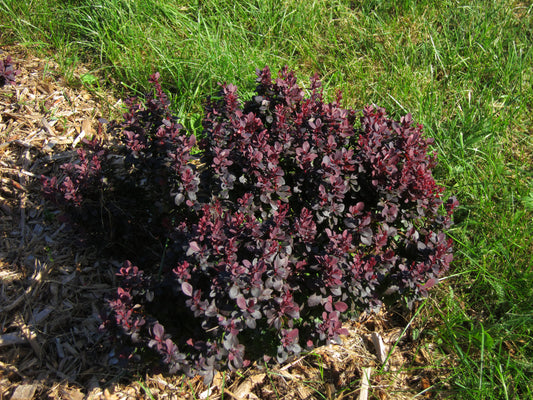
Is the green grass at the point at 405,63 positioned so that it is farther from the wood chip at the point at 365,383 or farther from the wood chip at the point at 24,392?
the wood chip at the point at 24,392

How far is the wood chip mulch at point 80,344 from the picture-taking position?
261cm

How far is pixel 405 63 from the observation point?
4164 millimetres

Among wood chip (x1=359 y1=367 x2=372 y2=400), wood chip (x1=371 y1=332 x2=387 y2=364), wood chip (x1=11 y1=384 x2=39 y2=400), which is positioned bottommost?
wood chip (x1=11 y1=384 x2=39 y2=400)

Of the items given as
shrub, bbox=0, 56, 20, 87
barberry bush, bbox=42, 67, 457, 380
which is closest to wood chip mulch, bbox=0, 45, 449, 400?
barberry bush, bbox=42, 67, 457, 380

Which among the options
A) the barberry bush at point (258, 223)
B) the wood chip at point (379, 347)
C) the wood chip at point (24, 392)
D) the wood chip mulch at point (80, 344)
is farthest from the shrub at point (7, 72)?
the wood chip at point (379, 347)

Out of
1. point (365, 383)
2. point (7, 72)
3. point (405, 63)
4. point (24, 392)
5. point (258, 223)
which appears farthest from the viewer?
point (405, 63)

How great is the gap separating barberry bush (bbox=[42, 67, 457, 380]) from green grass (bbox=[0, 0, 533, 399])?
2.62 feet

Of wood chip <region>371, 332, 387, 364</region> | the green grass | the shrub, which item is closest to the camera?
wood chip <region>371, 332, 387, 364</region>

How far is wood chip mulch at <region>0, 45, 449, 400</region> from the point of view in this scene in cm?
261

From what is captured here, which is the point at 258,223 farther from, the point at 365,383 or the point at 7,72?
the point at 7,72

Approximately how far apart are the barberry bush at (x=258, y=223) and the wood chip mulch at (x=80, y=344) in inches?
13.1

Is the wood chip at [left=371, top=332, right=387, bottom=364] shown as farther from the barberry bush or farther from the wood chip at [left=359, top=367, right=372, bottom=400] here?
the barberry bush

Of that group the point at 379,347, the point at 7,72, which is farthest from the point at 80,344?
the point at 7,72

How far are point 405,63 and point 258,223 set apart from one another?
102 inches
